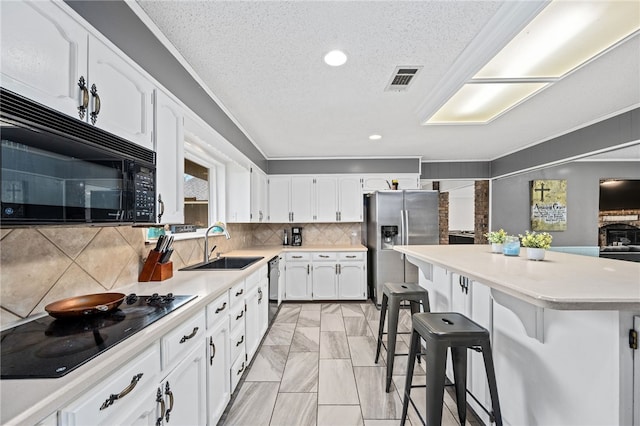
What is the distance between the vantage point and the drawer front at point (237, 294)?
2.02m

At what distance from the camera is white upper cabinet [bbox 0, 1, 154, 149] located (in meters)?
0.83

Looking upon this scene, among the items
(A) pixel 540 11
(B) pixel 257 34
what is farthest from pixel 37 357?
(A) pixel 540 11

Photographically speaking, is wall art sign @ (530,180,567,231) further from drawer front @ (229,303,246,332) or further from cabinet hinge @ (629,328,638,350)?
drawer front @ (229,303,246,332)

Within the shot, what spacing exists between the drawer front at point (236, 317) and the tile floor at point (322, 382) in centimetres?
53

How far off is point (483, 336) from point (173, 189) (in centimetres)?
196

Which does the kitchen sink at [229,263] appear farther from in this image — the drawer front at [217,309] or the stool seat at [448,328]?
the stool seat at [448,328]

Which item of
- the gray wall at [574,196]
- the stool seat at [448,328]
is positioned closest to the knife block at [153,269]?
the stool seat at [448,328]

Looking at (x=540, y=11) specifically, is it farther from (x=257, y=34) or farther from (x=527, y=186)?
(x=527, y=186)

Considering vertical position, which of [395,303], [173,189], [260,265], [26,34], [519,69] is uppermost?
[519,69]

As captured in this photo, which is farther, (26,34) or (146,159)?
(146,159)

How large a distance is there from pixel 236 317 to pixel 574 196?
14.7 feet

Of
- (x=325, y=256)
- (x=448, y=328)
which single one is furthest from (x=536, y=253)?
(x=325, y=256)

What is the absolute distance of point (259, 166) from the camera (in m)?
4.30

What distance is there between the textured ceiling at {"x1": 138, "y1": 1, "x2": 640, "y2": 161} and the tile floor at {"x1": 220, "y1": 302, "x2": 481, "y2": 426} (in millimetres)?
2470
